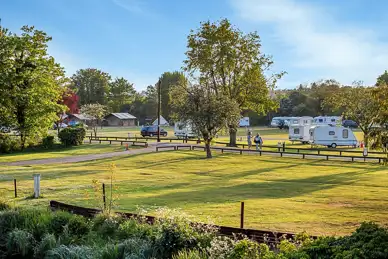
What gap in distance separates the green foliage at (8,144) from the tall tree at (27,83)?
2.25 feet

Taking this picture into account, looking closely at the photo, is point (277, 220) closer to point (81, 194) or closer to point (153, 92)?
point (81, 194)

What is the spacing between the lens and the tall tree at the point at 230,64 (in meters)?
40.8

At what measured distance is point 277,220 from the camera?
1142 cm

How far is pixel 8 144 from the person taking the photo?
126ft

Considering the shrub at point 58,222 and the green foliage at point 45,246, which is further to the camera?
the shrub at point 58,222

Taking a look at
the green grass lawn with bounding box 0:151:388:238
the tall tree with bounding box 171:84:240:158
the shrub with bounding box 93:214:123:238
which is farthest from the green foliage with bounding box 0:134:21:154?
the shrub with bounding box 93:214:123:238

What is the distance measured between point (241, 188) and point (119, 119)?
83639 millimetres

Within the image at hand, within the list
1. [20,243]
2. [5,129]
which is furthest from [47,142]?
[20,243]

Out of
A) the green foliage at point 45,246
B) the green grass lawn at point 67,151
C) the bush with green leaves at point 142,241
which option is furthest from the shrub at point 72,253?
the green grass lawn at point 67,151

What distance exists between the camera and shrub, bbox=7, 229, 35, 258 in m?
9.59

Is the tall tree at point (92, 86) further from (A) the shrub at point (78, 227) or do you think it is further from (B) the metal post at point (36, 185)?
(A) the shrub at point (78, 227)

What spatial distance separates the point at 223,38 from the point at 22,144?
22.3 metres

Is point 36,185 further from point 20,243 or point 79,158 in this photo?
point 79,158

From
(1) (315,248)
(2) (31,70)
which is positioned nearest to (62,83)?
(2) (31,70)
